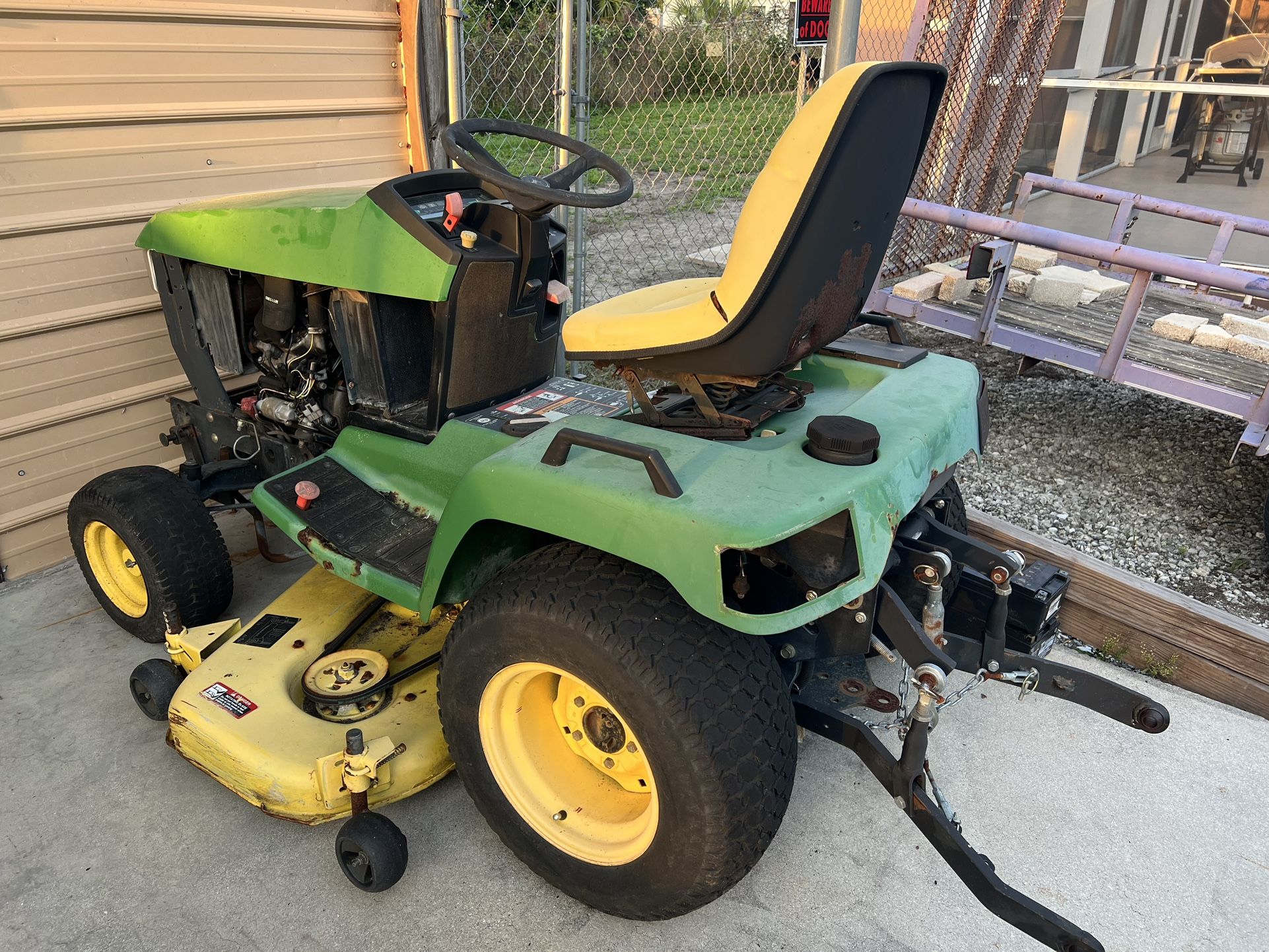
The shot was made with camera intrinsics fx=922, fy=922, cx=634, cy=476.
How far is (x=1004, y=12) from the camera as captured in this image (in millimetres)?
6305

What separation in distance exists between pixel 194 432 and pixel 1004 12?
592 centimetres

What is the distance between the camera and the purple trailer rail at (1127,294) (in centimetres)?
347

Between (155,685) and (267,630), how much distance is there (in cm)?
30

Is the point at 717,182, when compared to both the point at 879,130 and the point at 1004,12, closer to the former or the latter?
the point at 1004,12

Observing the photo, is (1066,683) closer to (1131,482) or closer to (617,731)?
(617,731)

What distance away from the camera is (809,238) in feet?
5.68

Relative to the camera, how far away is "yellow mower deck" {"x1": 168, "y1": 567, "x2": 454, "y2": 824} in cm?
210

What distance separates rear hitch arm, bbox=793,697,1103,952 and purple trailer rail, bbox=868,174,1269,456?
247cm

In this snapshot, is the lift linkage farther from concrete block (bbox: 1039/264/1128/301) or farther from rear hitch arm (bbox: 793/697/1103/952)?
concrete block (bbox: 1039/264/1128/301)

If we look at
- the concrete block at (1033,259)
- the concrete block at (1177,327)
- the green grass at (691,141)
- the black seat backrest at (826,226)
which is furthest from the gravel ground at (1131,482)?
the green grass at (691,141)

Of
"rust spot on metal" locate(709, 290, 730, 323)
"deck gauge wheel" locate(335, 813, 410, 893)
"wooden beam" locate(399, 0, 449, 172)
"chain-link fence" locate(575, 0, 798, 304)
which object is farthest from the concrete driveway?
"chain-link fence" locate(575, 0, 798, 304)

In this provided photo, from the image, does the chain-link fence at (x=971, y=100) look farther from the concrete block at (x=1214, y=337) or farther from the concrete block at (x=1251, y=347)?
the concrete block at (x=1251, y=347)

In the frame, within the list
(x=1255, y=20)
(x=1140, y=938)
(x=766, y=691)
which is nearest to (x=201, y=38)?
(x=766, y=691)

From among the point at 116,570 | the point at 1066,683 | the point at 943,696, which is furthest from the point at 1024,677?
the point at 116,570
